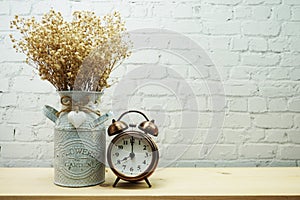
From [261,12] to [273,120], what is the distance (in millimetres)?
571

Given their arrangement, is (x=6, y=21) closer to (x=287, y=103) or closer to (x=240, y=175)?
(x=240, y=175)

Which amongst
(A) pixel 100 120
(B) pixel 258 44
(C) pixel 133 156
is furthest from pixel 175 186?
(B) pixel 258 44

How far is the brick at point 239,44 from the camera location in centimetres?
153

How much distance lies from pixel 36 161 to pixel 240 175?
3.16 ft

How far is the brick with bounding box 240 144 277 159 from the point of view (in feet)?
4.93

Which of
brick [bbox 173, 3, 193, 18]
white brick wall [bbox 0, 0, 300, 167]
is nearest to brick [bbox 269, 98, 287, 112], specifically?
white brick wall [bbox 0, 0, 300, 167]

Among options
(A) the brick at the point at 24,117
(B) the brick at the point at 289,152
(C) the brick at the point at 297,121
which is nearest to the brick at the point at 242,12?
(C) the brick at the point at 297,121

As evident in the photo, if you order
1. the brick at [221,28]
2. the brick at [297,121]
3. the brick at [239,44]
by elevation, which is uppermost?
the brick at [221,28]

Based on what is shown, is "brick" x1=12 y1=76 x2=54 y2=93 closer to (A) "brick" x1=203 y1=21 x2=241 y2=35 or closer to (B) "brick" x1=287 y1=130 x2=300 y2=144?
(A) "brick" x1=203 y1=21 x2=241 y2=35

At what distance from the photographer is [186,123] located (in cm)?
150

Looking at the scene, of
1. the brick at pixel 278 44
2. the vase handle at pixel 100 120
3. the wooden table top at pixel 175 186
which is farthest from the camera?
the brick at pixel 278 44

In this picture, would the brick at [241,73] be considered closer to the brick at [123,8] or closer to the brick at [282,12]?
the brick at [282,12]

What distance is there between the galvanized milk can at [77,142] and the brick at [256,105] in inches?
33.1

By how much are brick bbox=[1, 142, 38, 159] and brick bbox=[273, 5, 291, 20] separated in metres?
1.43
